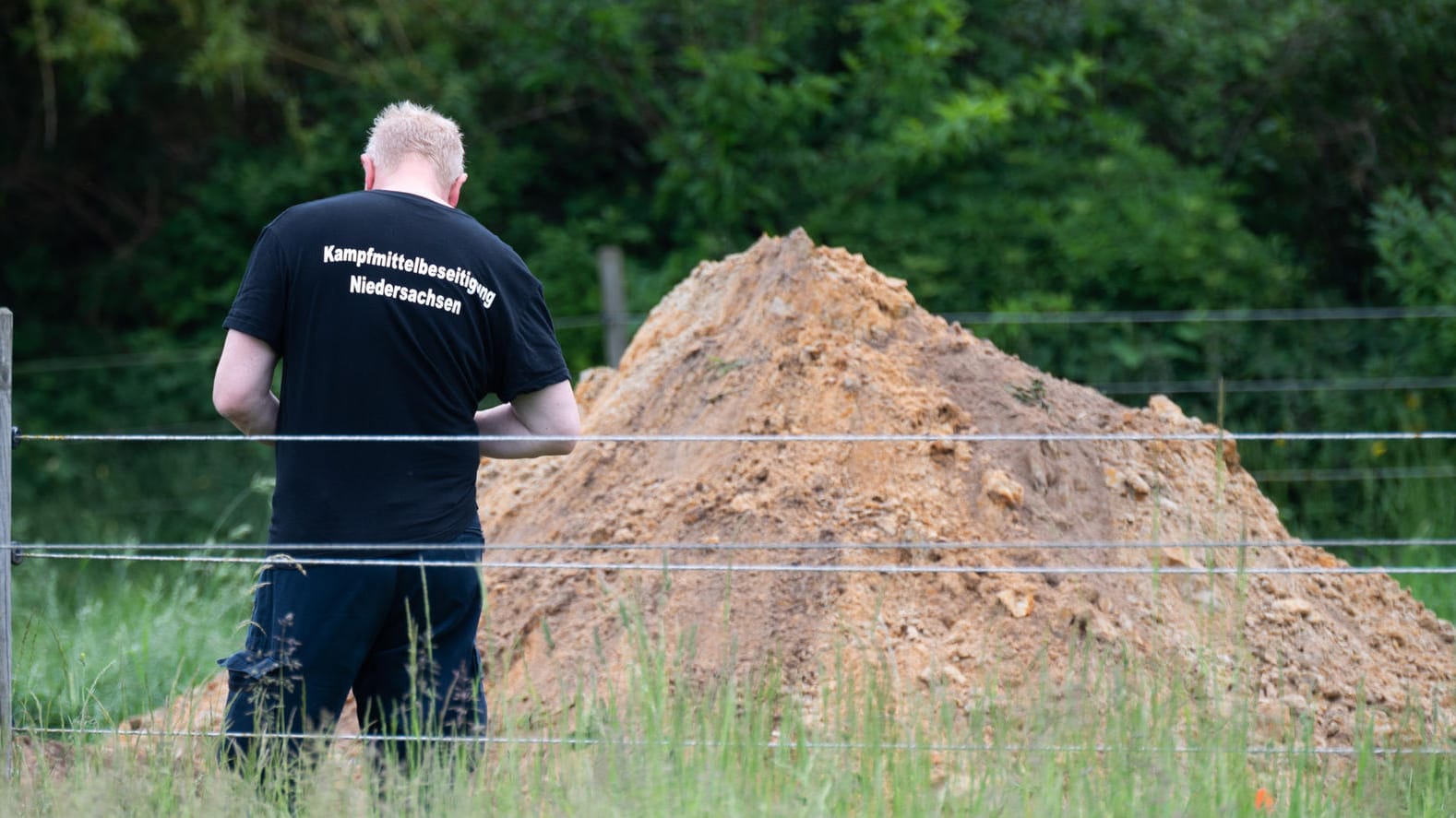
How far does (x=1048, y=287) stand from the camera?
883 cm

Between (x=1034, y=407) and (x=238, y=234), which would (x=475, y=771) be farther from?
(x=238, y=234)

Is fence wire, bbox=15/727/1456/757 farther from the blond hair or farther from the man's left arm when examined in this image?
the blond hair

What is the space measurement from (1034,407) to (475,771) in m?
2.51

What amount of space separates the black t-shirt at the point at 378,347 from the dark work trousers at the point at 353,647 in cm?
9

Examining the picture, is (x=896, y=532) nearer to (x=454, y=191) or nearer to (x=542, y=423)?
(x=542, y=423)

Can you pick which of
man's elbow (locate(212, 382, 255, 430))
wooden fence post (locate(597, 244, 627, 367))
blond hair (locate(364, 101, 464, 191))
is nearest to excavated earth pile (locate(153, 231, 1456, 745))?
man's elbow (locate(212, 382, 255, 430))

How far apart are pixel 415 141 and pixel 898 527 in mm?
1865

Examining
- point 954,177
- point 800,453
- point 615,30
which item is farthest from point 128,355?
point 800,453

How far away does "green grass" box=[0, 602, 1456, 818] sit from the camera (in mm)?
2926

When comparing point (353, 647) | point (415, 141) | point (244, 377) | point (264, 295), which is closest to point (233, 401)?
point (244, 377)

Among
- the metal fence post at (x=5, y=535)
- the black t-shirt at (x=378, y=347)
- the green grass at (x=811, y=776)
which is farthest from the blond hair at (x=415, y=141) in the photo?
the green grass at (x=811, y=776)

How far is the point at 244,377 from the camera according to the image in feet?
10.7

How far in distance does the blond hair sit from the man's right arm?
0.55m

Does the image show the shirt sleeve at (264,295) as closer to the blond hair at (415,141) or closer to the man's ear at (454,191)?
the blond hair at (415,141)
